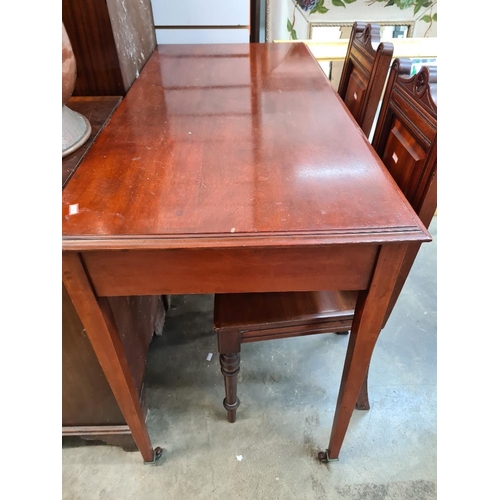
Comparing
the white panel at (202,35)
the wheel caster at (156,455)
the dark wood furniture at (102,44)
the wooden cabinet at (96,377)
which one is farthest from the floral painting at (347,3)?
the wheel caster at (156,455)

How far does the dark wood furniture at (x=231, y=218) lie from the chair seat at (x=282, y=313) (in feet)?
0.44

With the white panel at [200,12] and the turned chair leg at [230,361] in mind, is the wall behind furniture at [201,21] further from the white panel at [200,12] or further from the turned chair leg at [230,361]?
the turned chair leg at [230,361]

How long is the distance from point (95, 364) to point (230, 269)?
1.65 ft

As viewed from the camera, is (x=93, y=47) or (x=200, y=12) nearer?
(x=93, y=47)

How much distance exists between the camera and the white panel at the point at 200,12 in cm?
158

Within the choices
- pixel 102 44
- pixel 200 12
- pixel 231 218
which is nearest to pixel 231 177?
pixel 231 218

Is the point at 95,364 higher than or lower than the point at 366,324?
lower

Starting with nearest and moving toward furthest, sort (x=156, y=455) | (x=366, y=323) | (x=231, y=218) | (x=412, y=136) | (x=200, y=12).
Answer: (x=231, y=218), (x=366, y=323), (x=412, y=136), (x=156, y=455), (x=200, y=12)

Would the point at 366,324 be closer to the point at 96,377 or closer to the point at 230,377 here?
the point at 230,377

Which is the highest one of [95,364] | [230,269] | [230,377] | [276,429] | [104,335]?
[230,269]

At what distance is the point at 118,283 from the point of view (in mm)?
638

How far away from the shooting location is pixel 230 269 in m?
0.62
